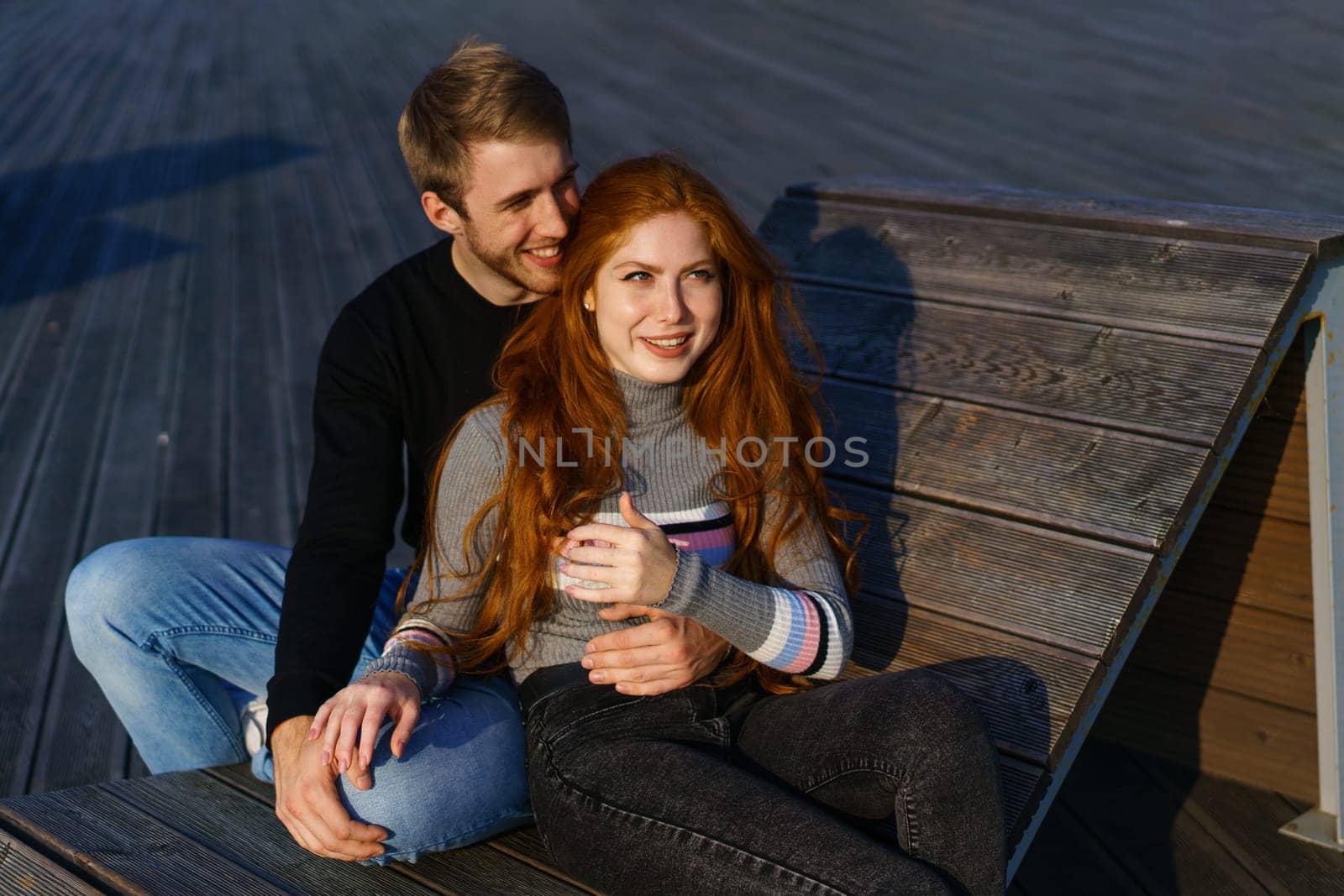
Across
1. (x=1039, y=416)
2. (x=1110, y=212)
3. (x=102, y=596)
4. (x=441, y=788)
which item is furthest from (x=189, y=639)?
(x=1110, y=212)

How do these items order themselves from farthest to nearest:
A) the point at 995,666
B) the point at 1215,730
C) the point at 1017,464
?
the point at 1215,730, the point at 1017,464, the point at 995,666

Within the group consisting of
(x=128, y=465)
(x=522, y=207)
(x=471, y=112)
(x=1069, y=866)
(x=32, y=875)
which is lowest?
(x=1069, y=866)

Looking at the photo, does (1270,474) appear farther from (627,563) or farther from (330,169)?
(330,169)

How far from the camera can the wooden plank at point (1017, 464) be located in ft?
6.56

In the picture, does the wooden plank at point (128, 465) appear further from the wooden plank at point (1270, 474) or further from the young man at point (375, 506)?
the wooden plank at point (1270, 474)

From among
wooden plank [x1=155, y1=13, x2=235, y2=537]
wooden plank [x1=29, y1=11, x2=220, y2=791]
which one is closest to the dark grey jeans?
wooden plank [x1=29, y1=11, x2=220, y2=791]

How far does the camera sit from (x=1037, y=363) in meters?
2.29

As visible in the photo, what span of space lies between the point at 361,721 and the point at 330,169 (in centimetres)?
580

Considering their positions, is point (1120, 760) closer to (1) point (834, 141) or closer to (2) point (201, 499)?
(2) point (201, 499)

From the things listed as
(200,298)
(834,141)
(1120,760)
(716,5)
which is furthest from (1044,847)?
(716,5)

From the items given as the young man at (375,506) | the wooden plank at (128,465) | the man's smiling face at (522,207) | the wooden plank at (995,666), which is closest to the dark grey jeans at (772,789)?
the young man at (375,506)

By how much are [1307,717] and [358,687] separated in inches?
71.4

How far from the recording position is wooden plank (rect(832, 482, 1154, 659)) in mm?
1921

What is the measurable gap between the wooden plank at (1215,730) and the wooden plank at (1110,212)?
2.93ft
